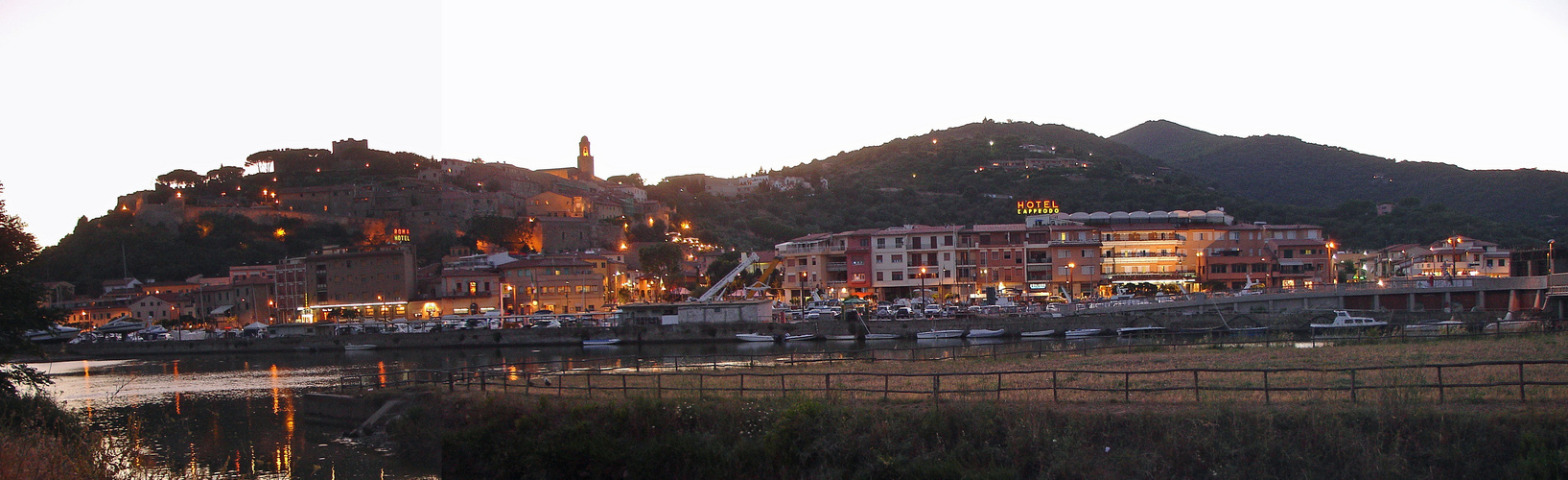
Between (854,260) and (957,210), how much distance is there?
Answer: 46.9 m

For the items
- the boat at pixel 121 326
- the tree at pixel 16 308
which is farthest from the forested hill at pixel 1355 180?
the boat at pixel 121 326

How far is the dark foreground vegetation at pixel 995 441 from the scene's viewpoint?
12.9m

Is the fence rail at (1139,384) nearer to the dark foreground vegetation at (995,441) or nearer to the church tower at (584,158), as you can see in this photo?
the dark foreground vegetation at (995,441)

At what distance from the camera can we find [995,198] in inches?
4680

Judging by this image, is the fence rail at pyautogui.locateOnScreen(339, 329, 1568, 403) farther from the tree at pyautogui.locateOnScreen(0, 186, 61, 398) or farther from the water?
the tree at pyautogui.locateOnScreen(0, 186, 61, 398)

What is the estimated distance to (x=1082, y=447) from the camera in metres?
14.3

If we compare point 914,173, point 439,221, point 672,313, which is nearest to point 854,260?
point 672,313

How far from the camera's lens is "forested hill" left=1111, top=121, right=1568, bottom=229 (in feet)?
375

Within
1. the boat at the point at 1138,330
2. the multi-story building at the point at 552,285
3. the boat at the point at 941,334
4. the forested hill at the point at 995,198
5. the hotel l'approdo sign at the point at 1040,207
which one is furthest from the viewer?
the forested hill at the point at 995,198

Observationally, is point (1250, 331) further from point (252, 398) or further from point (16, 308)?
point (16, 308)

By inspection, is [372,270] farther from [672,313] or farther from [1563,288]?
[1563,288]

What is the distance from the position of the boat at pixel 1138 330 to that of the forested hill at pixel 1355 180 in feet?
269

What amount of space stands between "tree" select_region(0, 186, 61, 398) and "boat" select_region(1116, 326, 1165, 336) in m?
39.9

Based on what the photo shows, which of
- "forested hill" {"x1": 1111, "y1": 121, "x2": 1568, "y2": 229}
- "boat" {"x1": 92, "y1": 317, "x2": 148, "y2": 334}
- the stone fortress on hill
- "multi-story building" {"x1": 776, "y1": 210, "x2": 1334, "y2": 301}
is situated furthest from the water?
"forested hill" {"x1": 1111, "y1": 121, "x2": 1568, "y2": 229}
